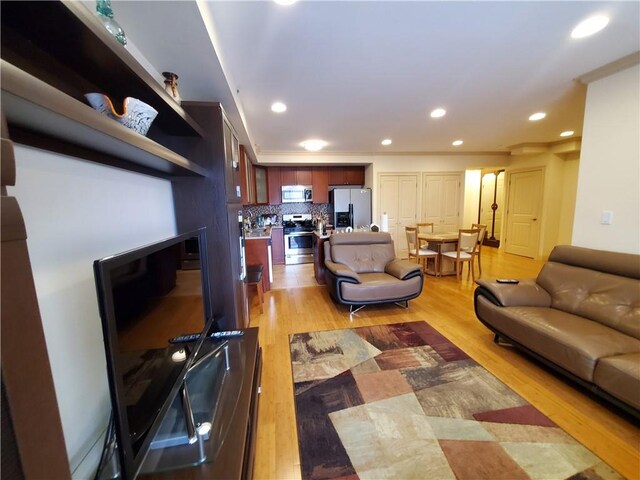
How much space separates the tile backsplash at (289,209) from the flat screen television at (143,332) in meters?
5.05

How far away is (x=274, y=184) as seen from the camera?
19.6 ft

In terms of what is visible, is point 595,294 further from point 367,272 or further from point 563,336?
point 367,272

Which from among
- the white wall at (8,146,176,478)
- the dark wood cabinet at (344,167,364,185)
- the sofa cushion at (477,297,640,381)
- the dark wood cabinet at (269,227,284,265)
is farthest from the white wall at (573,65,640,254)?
the dark wood cabinet at (269,227,284,265)

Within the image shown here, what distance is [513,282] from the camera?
2357 mm

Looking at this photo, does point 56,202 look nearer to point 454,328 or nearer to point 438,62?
point 438,62

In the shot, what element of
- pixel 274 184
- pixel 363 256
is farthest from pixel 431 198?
pixel 274 184

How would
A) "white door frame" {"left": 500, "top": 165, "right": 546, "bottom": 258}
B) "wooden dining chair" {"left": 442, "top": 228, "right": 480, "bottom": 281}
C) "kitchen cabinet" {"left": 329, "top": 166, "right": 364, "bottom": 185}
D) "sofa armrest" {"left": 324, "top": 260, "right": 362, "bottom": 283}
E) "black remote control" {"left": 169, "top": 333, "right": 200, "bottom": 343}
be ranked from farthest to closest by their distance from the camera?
"kitchen cabinet" {"left": 329, "top": 166, "right": 364, "bottom": 185} < "white door frame" {"left": 500, "top": 165, "right": 546, "bottom": 258} < "wooden dining chair" {"left": 442, "top": 228, "right": 480, "bottom": 281} < "sofa armrest" {"left": 324, "top": 260, "right": 362, "bottom": 283} < "black remote control" {"left": 169, "top": 333, "right": 200, "bottom": 343}

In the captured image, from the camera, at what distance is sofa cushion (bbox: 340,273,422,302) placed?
2.98m

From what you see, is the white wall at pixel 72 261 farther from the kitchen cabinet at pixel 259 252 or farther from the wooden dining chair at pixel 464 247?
the wooden dining chair at pixel 464 247

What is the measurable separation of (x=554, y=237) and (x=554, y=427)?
5.67m

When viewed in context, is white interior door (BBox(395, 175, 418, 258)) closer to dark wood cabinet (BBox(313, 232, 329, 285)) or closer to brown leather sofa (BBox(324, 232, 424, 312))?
brown leather sofa (BBox(324, 232, 424, 312))

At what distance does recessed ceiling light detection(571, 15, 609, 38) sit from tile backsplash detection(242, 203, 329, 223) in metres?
4.98

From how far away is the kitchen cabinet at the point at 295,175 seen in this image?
5.99 metres

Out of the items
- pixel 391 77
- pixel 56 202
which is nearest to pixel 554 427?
pixel 56 202
